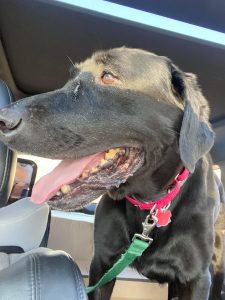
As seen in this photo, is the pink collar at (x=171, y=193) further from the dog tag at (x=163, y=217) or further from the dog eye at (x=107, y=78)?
the dog eye at (x=107, y=78)

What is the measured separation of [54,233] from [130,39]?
4.24ft

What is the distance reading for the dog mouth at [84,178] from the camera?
1.54 meters

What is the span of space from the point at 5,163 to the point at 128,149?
466 mm

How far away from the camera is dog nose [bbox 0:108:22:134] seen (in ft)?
4.55

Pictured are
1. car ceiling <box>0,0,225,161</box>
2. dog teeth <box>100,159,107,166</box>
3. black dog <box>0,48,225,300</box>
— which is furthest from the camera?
car ceiling <box>0,0,225,161</box>

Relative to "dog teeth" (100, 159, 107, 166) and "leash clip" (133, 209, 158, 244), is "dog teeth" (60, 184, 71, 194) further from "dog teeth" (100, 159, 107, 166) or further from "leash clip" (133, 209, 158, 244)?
"leash clip" (133, 209, 158, 244)

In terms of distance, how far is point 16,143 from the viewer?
4.67 feet

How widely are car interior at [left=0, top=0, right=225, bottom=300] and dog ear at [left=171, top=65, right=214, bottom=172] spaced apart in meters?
0.57

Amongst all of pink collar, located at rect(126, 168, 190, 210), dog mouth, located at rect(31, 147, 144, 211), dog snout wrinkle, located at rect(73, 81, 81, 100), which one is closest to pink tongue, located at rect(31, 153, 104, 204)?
dog mouth, located at rect(31, 147, 144, 211)

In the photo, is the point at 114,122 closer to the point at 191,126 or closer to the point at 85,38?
the point at 191,126

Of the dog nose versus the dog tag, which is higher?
the dog nose

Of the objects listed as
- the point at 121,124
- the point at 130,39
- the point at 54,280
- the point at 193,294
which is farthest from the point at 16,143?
the point at 130,39

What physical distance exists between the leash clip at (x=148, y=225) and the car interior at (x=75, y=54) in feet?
1.22

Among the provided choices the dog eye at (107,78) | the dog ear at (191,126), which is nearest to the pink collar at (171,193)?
the dog ear at (191,126)
